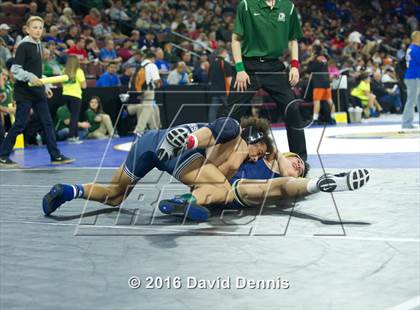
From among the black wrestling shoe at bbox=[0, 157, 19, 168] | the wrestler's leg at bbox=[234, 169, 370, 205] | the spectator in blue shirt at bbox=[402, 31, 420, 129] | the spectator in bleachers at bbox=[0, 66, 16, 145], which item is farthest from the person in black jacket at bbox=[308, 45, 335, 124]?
the wrestler's leg at bbox=[234, 169, 370, 205]

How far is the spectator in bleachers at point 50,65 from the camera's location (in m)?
13.8

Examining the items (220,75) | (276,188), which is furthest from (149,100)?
(276,188)

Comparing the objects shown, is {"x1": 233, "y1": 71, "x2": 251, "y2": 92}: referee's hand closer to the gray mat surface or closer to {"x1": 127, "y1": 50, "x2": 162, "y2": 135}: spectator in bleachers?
the gray mat surface

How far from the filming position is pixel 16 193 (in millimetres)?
6801

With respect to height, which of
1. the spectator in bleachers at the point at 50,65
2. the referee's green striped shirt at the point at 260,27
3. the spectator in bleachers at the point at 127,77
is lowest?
the spectator in bleachers at the point at 127,77

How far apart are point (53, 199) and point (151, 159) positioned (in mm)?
734

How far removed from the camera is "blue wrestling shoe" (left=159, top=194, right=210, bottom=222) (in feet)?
15.1

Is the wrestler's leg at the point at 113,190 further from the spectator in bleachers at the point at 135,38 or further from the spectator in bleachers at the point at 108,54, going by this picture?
the spectator in bleachers at the point at 135,38

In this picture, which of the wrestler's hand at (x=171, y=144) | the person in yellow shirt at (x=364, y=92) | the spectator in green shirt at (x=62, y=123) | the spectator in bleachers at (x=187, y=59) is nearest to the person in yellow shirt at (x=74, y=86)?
the spectator in green shirt at (x=62, y=123)

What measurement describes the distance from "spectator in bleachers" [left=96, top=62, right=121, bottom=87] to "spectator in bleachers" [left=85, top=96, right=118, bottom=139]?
93 centimetres

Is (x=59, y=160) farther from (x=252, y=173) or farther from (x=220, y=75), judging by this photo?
(x=220, y=75)

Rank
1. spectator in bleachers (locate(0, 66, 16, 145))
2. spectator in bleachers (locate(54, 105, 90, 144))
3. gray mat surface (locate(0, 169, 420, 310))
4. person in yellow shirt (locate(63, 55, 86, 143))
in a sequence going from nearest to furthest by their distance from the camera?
gray mat surface (locate(0, 169, 420, 310)), spectator in bleachers (locate(0, 66, 16, 145)), person in yellow shirt (locate(63, 55, 86, 143)), spectator in bleachers (locate(54, 105, 90, 144))

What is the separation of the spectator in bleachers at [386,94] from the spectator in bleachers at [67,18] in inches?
358

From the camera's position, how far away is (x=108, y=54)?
55.4 ft
